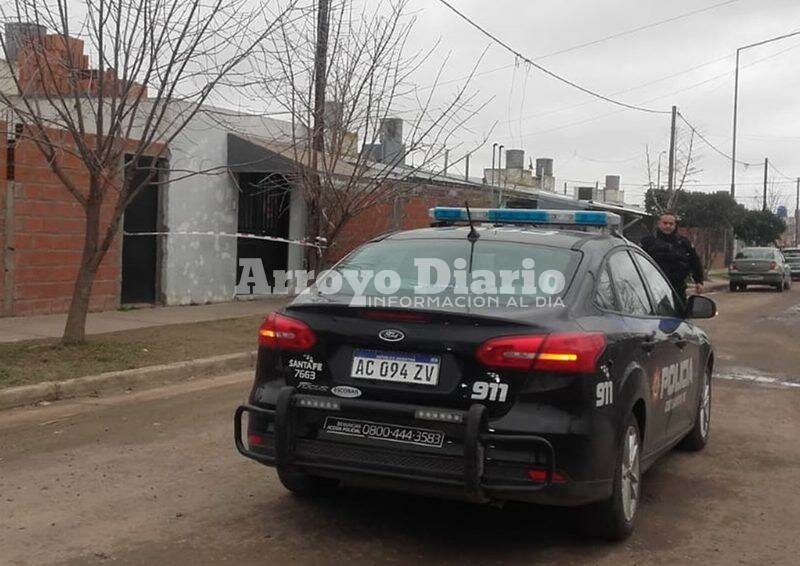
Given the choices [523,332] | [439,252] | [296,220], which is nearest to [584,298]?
[523,332]

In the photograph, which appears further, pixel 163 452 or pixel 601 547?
pixel 163 452

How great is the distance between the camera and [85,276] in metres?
9.32

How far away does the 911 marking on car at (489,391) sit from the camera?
3900 mm

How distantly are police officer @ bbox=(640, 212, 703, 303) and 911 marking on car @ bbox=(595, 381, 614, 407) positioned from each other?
5553 mm

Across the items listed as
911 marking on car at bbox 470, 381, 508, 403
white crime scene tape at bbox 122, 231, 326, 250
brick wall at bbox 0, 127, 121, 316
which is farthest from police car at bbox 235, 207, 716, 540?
brick wall at bbox 0, 127, 121, 316

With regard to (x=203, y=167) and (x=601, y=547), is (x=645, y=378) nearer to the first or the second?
(x=601, y=547)

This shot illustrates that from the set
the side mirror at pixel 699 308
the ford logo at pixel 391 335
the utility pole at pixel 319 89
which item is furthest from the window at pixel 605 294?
the utility pole at pixel 319 89

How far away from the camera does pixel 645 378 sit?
462 cm

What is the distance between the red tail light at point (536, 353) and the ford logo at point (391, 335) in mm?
374

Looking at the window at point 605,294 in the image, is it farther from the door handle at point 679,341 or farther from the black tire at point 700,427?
the black tire at point 700,427

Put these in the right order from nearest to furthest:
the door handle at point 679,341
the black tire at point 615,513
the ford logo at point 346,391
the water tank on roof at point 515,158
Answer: the ford logo at point 346,391 < the black tire at point 615,513 < the door handle at point 679,341 < the water tank on roof at point 515,158

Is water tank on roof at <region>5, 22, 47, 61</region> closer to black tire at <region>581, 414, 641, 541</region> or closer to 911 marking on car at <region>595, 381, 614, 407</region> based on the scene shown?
911 marking on car at <region>595, 381, 614, 407</region>

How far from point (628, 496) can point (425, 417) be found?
125 cm

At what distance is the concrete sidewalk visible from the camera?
34.8 feet
